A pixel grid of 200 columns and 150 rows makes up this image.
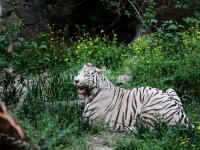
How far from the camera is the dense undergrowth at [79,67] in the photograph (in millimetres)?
7062

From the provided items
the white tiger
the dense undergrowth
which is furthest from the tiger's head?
the dense undergrowth

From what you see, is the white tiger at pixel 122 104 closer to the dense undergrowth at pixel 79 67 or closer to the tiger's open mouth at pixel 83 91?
the tiger's open mouth at pixel 83 91

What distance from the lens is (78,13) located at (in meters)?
15.7

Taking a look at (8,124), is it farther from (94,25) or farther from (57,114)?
(94,25)

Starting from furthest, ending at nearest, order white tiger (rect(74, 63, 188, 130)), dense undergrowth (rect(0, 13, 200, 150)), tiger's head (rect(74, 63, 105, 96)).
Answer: tiger's head (rect(74, 63, 105, 96)) → white tiger (rect(74, 63, 188, 130)) → dense undergrowth (rect(0, 13, 200, 150))

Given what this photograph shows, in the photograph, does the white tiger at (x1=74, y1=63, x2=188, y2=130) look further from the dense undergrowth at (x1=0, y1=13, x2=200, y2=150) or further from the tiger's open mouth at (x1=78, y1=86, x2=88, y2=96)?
the dense undergrowth at (x1=0, y1=13, x2=200, y2=150)

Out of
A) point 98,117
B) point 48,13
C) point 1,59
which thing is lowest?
point 98,117

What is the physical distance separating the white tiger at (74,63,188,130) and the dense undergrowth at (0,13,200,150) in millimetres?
313

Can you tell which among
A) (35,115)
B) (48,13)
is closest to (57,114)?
(35,115)

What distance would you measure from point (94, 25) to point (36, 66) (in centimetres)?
384

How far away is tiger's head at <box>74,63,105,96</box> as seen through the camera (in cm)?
852

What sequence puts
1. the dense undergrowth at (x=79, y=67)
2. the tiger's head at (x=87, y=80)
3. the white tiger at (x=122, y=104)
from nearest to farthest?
the dense undergrowth at (x=79, y=67) → the white tiger at (x=122, y=104) → the tiger's head at (x=87, y=80)

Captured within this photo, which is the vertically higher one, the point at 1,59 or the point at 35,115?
the point at 1,59

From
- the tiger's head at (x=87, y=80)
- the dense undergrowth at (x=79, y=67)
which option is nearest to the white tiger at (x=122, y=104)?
the tiger's head at (x=87, y=80)
